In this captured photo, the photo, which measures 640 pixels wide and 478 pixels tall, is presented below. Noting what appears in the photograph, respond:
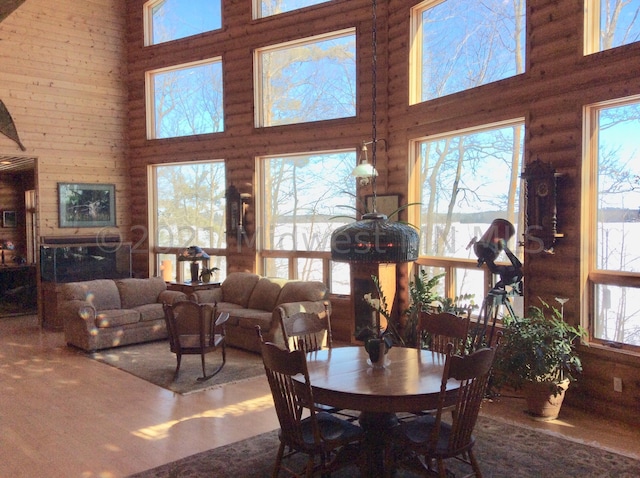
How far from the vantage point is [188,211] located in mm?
9141

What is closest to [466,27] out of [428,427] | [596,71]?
[596,71]

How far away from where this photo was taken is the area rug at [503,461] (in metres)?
3.40

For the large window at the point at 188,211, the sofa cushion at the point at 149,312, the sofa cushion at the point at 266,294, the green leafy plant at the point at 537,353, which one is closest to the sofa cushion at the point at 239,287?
the sofa cushion at the point at 266,294

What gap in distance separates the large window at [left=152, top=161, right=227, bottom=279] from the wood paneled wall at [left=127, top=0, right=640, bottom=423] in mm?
260

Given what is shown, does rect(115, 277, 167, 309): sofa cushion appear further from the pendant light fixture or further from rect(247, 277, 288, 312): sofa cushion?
the pendant light fixture

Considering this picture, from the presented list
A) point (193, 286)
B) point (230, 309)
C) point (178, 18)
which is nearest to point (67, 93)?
point (178, 18)

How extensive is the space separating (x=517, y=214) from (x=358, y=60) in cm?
309

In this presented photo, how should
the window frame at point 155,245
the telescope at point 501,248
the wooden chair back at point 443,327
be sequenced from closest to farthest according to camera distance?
the wooden chair back at point 443,327, the telescope at point 501,248, the window frame at point 155,245

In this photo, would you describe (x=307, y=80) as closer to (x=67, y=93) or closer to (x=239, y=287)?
(x=239, y=287)

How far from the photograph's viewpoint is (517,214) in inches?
208

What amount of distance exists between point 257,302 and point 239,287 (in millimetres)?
478

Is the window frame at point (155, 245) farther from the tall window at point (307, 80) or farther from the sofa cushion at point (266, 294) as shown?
the sofa cushion at point (266, 294)

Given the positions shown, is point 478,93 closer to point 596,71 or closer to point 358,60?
point 596,71

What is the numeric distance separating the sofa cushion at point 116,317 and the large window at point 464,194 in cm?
377
